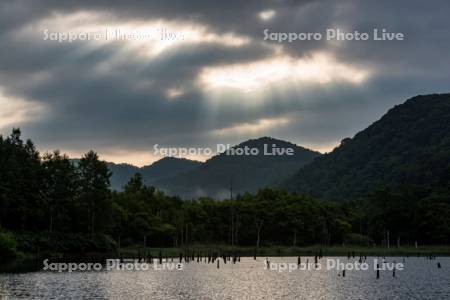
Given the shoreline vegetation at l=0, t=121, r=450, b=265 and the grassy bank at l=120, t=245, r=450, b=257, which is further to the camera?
the grassy bank at l=120, t=245, r=450, b=257

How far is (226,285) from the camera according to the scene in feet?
207

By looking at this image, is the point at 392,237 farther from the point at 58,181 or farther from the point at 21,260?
the point at 21,260

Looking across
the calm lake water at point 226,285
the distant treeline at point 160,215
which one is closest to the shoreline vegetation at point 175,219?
the distant treeline at point 160,215

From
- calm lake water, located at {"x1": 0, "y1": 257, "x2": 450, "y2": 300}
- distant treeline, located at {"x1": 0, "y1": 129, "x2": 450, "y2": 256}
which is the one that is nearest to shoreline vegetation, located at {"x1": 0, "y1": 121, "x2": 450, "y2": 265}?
distant treeline, located at {"x1": 0, "y1": 129, "x2": 450, "y2": 256}

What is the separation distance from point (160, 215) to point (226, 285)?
90.3 metres

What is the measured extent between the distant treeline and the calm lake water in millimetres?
31419

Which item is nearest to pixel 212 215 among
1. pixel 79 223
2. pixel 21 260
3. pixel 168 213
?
pixel 168 213

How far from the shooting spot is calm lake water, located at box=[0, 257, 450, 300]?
5344cm

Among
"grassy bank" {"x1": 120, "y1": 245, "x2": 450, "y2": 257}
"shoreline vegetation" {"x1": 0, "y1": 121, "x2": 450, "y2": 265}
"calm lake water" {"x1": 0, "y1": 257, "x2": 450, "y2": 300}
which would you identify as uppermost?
"shoreline vegetation" {"x1": 0, "y1": 121, "x2": 450, "y2": 265}

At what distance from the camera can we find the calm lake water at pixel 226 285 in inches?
2104

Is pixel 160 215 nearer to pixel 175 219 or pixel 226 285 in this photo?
pixel 175 219

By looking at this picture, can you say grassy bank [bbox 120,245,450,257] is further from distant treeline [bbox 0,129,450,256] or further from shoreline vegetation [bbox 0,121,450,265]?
distant treeline [bbox 0,129,450,256]

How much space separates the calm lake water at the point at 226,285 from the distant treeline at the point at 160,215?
31419 mm

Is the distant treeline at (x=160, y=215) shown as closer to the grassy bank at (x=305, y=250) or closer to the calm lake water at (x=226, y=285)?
the grassy bank at (x=305, y=250)
